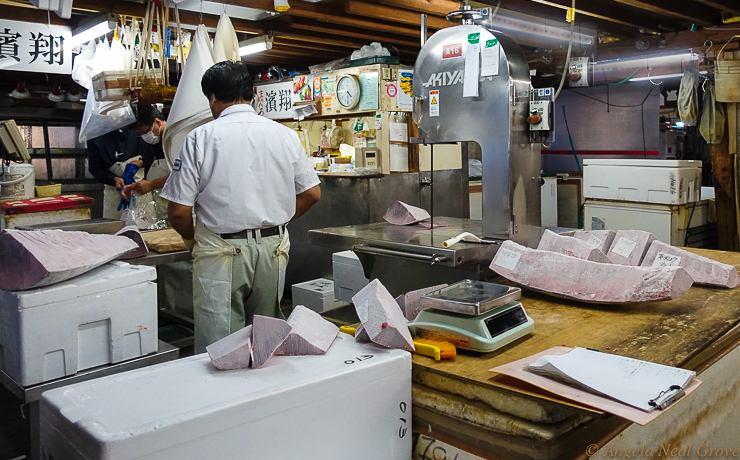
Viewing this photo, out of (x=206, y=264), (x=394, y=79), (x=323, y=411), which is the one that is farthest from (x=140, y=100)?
(x=394, y=79)

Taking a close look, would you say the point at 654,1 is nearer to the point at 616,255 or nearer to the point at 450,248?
the point at 616,255

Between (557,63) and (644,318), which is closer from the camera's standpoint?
(644,318)

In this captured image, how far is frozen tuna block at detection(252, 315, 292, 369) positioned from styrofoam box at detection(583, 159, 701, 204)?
479 centimetres

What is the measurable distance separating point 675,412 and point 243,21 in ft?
18.0

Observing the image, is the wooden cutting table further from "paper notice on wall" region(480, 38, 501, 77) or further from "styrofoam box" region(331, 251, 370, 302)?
"styrofoam box" region(331, 251, 370, 302)

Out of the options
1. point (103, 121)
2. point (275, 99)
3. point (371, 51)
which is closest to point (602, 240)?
point (103, 121)

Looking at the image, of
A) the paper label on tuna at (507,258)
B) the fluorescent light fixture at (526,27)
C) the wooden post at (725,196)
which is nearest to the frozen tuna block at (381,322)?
the paper label on tuna at (507,258)

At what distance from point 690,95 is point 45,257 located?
611cm

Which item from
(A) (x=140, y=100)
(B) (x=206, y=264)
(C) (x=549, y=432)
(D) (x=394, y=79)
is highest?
(D) (x=394, y=79)

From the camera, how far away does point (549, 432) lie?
4.32 ft

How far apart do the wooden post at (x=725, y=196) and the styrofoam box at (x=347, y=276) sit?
4274 mm

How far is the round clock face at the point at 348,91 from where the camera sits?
21.5 ft

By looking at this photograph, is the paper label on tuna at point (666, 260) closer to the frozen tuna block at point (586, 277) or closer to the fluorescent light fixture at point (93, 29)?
the frozen tuna block at point (586, 277)

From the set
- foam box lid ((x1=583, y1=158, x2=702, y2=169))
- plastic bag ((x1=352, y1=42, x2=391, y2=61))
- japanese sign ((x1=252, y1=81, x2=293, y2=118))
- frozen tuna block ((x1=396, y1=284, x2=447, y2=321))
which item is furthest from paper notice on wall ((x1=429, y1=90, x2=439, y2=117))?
japanese sign ((x1=252, y1=81, x2=293, y2=118))
